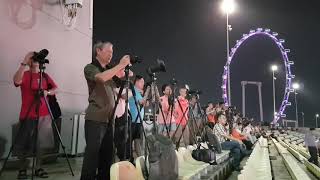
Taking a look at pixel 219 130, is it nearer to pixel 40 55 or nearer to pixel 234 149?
pixel 234 149

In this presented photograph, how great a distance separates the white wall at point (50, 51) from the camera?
201 inches

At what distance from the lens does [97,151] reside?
3.01 metres

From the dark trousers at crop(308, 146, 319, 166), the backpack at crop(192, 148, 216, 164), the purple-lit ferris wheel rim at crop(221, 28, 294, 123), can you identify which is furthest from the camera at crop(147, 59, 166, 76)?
the purple-lit ferris wheel rim at crop(221, 28, 294, 123)

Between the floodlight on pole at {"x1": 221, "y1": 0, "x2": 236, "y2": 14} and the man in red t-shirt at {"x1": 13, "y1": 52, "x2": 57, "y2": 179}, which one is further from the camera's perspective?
the floodlight on pole at {"x1": 221, "y1": 0, "x2": 236, "y2": 14}

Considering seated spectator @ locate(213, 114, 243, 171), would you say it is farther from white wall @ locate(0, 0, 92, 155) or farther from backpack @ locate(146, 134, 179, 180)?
backpack @ locate(146, 134, 179, 180)

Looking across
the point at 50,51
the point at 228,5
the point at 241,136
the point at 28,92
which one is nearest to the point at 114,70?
the point at 28,92

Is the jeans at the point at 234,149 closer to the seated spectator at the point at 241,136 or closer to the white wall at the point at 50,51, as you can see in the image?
the seated spectator at the point at 241,136

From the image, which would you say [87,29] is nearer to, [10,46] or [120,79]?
[10,46]

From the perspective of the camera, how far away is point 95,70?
3055 mm

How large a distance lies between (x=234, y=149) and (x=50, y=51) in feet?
13.6

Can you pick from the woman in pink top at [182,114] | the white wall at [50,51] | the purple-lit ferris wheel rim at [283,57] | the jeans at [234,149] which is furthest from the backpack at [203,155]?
the purple-lit ferris wheel rim at [283,57]

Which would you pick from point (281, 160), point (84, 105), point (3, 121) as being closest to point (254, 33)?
point (281, 160)

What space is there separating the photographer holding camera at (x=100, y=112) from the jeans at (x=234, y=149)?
4.88 meters

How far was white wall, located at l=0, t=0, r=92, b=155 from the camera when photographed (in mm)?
5098
